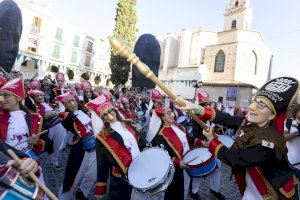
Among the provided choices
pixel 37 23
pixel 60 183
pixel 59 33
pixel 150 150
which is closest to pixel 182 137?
pixel 150 150

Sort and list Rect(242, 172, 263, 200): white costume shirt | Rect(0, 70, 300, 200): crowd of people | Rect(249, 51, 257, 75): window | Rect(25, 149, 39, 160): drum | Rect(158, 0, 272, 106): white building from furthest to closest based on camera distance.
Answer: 1. Rect(249, 51, 257, 75): window
2. Rect(158, 0, 272, 106): white building
3. Rect(25, 149, 39, 160): drum
4. Rect(242, 172, 263, 200): white costume shirt
5. Rect(0, 70, 300, 200): crowd of people

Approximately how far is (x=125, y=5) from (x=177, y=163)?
101 feet

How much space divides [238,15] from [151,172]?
163 feet

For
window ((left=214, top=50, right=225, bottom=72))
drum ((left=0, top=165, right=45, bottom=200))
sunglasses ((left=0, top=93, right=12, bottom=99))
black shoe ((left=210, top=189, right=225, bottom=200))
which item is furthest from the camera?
window ((left=214, top=50, right=225, bottom=72))

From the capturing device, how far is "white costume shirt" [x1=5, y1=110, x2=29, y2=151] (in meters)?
4.14

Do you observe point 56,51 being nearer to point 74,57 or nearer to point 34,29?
point 74,57

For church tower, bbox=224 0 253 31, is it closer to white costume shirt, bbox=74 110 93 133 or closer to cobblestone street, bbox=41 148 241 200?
cobblestone street, bbox=41 148 241 200

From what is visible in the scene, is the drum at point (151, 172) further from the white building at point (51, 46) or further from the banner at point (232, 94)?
the banner at point (232, 94)

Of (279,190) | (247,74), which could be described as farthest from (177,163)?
(247,74)

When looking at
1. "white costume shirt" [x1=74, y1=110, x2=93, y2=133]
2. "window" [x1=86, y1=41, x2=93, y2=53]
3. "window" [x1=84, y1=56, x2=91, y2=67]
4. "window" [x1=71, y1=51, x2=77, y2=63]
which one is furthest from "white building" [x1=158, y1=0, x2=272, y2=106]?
"white costume shirt" [x1=74, y1=110, x2=93, y2=133]

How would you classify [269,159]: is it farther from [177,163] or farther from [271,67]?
[271,67]

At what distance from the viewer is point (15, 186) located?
187cm

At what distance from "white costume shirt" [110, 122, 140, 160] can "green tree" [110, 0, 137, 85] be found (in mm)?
28741

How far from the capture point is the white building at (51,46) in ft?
129
